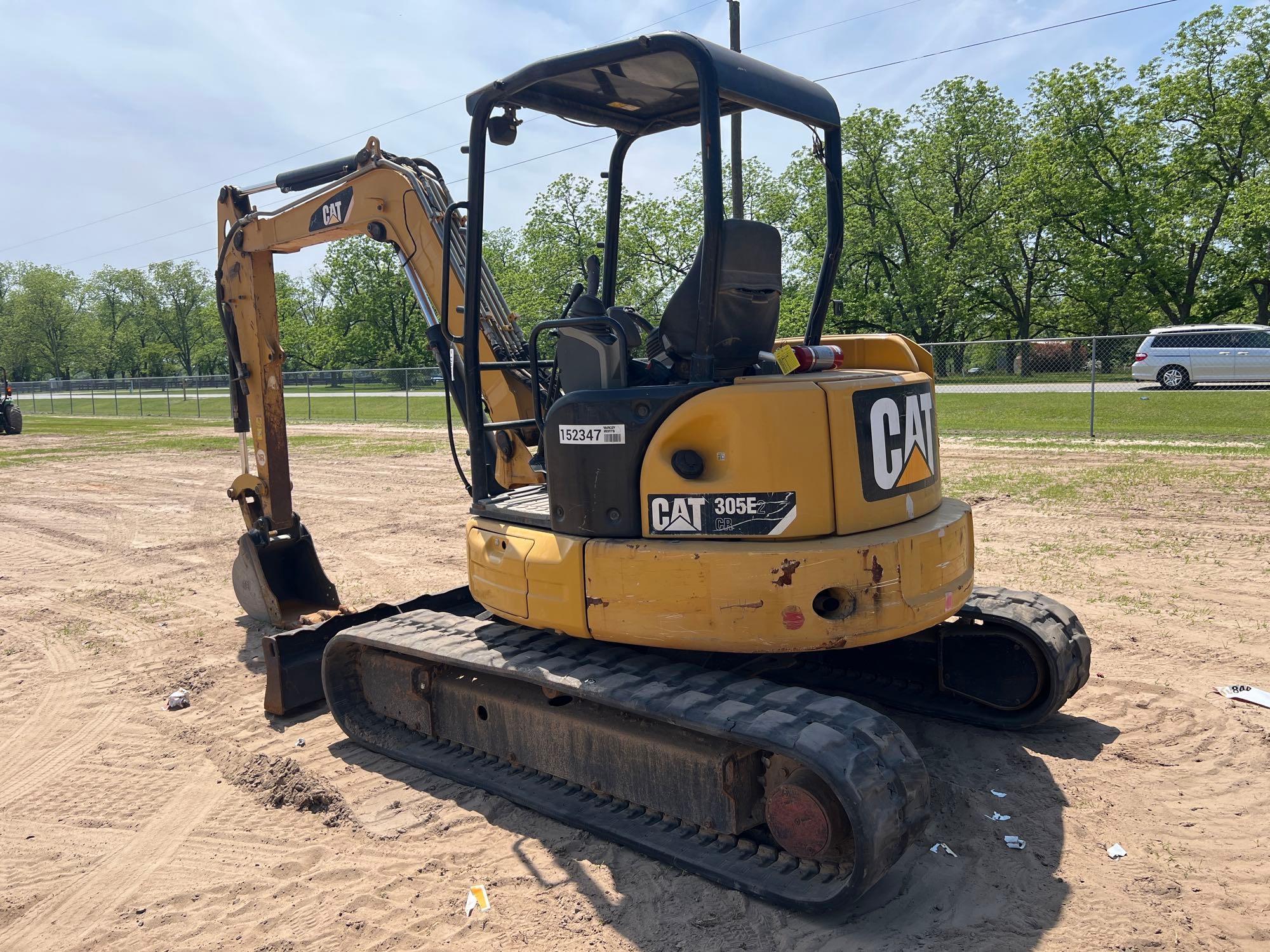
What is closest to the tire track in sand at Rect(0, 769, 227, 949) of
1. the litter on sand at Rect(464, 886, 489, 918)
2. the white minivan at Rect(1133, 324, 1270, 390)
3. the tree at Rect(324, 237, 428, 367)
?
the litter on sand at Rect(464, 886, 489, 918)

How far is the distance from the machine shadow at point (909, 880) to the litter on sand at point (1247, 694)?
1202 mm

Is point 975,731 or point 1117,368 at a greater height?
point 1117,368

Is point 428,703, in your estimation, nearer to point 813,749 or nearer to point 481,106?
point 813,749

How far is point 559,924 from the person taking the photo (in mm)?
3535

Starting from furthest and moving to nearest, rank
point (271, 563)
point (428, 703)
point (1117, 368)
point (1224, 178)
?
point (1224, 178)
point (1117, 368)
point (271, 563)
point (428, 703)

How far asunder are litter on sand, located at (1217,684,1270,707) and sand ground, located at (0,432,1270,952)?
0.27 feet

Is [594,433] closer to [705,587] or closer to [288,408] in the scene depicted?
[705,587]

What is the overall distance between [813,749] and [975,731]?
83.1 inches

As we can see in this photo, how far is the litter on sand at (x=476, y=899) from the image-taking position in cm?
364

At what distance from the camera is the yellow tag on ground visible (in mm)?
4004

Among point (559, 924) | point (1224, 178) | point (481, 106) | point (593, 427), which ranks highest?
point (1224, 178)

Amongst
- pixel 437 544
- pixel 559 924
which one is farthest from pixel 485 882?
pixel 437 544

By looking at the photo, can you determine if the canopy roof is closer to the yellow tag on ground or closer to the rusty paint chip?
the yellow tag on ground

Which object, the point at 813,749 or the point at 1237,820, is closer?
the point at 813,749
